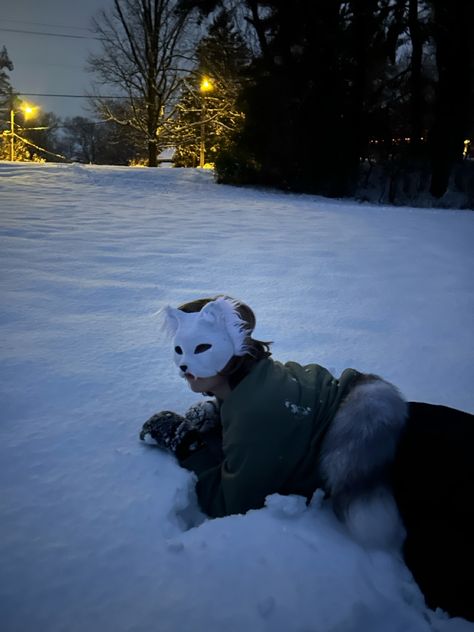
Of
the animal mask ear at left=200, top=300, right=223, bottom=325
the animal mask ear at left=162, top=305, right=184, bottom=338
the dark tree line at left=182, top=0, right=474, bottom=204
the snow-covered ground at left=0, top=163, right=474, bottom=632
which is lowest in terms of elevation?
the snow-covered ground at left=0, top=163, right=474, bottom=632

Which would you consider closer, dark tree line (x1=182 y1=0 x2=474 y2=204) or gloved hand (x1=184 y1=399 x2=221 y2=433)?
gloved hand (x1=184 y1=399 x2=221 y2=433)

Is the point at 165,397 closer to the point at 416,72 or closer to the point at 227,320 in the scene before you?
the point at 227,320

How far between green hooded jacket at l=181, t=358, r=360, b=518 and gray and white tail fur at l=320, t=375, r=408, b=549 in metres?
0.07

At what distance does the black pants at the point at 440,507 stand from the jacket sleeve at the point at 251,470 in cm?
35

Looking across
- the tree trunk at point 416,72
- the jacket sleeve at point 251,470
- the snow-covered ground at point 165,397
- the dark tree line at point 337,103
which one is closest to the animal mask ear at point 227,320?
the jacket sleeve at point 251,470

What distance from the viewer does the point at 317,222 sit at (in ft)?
20.2

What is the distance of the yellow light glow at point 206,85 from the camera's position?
45.4ft

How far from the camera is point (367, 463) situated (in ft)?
3.80

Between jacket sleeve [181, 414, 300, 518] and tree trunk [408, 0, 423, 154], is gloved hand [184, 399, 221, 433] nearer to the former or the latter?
jacket sleeve [181, 414, 300, 518]

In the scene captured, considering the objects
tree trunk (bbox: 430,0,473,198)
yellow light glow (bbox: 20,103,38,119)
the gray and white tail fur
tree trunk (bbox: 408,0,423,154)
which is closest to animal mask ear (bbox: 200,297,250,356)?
the gray and white tail fur

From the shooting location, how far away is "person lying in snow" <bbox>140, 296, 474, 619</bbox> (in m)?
1.05

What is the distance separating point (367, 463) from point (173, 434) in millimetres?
727

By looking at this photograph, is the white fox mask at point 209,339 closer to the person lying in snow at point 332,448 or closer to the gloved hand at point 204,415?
the person lying in snow at point 332,448

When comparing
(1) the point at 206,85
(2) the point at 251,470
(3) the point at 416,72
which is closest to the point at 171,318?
(2) the point at 251,470
